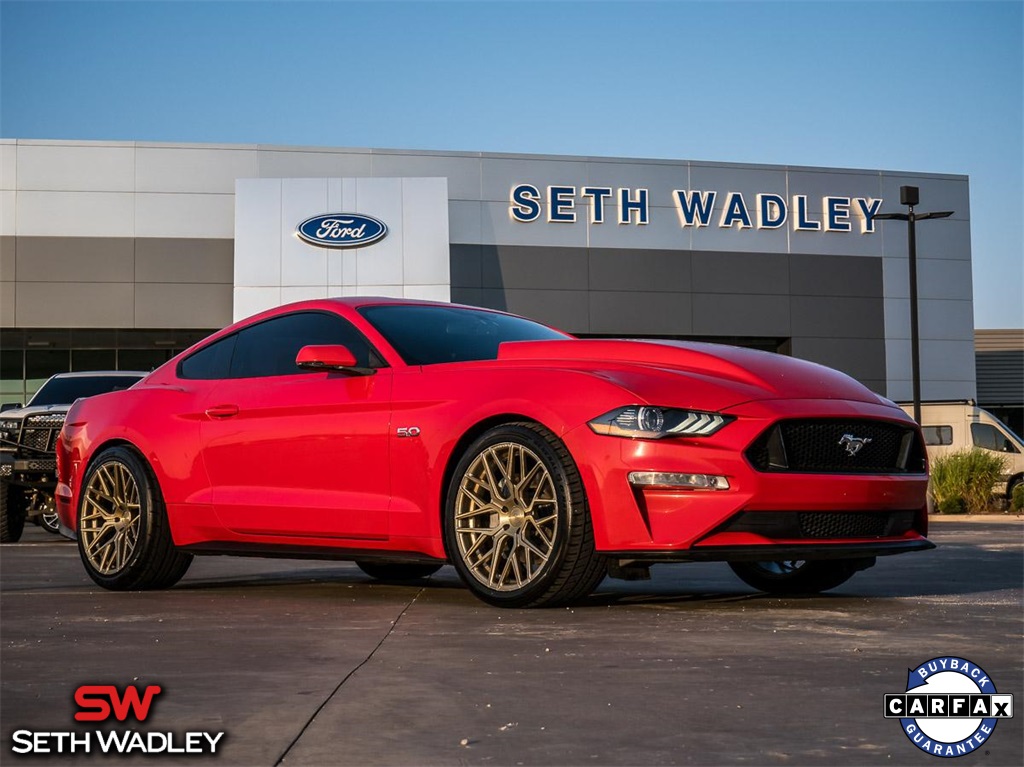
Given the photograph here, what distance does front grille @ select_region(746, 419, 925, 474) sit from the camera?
18.9 feet

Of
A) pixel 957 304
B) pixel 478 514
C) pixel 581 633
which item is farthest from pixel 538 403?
pixel 957 304

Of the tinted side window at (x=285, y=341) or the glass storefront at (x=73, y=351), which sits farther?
the glass storefront at (x=73, y=351)

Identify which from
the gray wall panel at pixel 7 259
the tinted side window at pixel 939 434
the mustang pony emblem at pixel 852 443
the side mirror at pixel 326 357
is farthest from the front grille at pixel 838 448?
the gray wall panel at pixel 7 259

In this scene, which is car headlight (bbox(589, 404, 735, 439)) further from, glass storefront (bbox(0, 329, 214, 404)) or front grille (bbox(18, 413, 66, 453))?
glass storefront (bbox(0, 329, 214, 404))

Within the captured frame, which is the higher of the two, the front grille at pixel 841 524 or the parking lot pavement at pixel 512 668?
the front grille at pixel 841 524

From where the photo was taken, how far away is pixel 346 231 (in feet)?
112

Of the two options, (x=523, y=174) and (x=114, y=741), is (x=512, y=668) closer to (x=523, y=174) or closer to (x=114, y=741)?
(x=114, y=741)

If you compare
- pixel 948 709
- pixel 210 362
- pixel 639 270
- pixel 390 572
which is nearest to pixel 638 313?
pixel 639 270

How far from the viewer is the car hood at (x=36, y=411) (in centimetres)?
1394

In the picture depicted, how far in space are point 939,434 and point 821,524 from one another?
21.5m

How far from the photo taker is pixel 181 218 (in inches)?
1458

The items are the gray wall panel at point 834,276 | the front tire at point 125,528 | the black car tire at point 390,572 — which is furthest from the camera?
the gray wall panel at point 834,276

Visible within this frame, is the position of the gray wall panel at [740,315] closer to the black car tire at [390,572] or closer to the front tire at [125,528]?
the black car tire at [390,572]

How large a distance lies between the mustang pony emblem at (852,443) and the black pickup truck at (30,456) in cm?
925
